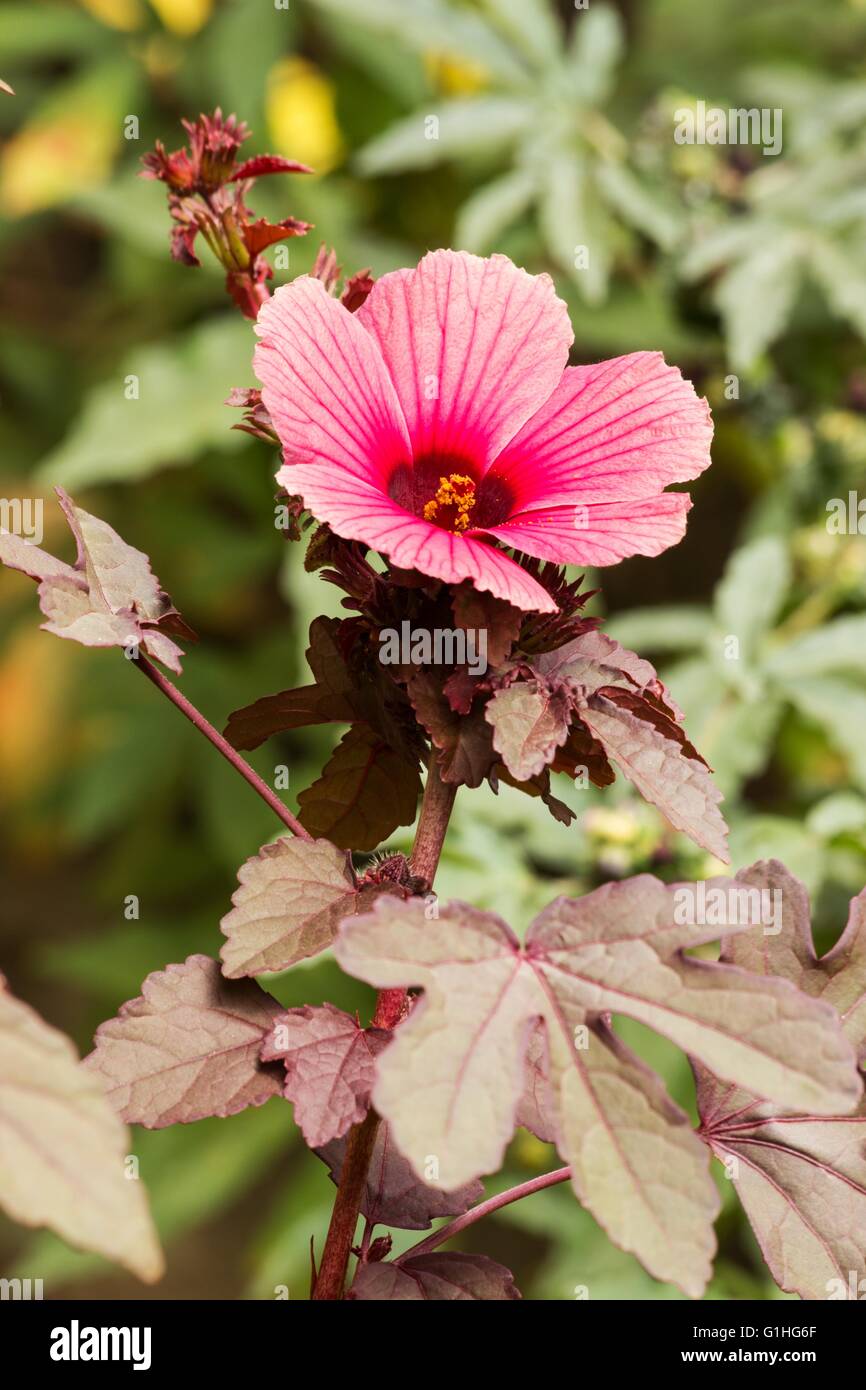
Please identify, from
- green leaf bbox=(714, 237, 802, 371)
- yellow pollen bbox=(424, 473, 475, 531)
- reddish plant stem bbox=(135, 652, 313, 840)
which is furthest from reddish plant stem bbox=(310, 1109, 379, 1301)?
green leaf bbox=(714, 237, 802, 371)

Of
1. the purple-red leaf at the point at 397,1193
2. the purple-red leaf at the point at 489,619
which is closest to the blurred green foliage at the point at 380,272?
the purple-red leaf at the point at 397,1193

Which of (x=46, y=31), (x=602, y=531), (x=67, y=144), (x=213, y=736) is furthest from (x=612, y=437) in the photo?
(x=46, y=31)

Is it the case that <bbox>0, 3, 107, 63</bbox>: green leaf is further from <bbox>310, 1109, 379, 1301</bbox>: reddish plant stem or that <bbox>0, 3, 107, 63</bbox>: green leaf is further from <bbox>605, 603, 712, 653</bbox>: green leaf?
<bbox>310, 1109, 379, 1301</bbox>: reddish plant stem

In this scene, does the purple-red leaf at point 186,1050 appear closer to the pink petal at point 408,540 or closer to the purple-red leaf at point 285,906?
the purple-red leaf at point 285,906

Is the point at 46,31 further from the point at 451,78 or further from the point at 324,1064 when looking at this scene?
the point at 324,1064

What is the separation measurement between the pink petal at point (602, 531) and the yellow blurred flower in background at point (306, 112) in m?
1.47

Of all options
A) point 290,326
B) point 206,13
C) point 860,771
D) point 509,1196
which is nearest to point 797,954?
point 509,1196

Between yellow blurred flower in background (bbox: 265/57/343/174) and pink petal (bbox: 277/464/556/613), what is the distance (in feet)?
4.88

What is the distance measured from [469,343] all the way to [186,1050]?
Answer: 26 centimetres

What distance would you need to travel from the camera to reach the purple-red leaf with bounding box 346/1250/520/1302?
18.1 inches

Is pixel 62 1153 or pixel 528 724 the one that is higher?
pixel 528 724

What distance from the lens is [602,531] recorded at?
17.8 inches

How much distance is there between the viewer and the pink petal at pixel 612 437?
47cm

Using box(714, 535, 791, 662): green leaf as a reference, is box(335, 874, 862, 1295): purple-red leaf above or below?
below
